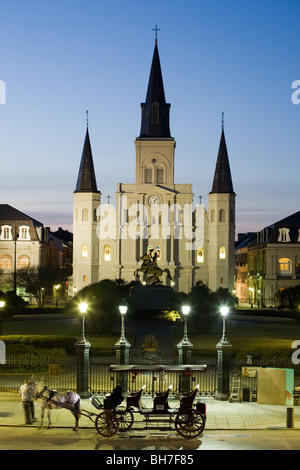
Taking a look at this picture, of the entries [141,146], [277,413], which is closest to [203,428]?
[277,413]

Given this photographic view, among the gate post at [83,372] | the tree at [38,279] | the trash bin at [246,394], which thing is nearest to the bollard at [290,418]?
the trash bin at [246,394]

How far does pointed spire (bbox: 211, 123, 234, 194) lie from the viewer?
86.8m

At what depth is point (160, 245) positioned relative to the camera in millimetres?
86938

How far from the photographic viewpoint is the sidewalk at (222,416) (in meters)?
18.2

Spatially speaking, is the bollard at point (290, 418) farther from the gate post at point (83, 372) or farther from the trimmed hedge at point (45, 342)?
the trimmed hedge at point (45, 342)

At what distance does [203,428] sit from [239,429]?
62.9 inches

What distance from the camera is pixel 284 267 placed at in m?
81.1

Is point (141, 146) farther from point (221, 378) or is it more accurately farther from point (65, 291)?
point (221, 378)

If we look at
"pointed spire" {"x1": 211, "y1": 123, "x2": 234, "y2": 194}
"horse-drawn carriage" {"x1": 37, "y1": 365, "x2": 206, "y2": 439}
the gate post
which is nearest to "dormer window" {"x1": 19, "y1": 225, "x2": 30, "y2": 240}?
"pointed spire" {"x1": 211, "y1": 123, "x2": 234, "y2": 194}

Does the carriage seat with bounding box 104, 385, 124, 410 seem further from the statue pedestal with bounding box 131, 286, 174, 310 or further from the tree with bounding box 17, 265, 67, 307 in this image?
the tree with bounding box 17, 265, 67, 307

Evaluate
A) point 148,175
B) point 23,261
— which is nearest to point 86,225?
point 23,261

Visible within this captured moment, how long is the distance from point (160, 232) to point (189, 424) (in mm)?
70333

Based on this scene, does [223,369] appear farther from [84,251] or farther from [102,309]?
[84,251]

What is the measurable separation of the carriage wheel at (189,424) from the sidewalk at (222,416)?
126 cm
